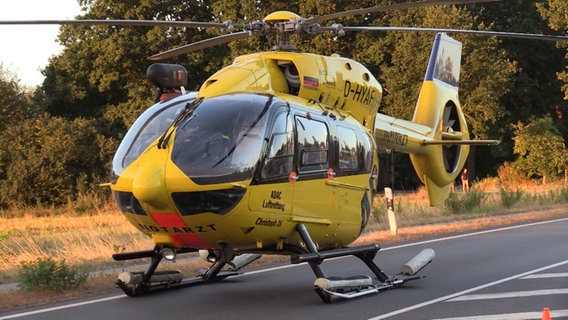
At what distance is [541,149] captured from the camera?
4850 centimetres

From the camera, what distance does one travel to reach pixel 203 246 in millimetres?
9461

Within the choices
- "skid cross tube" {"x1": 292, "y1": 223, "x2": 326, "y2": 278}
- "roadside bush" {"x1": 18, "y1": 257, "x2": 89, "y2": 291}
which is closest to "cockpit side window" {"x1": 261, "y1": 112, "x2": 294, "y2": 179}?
"skid cross tube" {"x1": 292, "y1": 223, "x2": 326, "y2": 278}

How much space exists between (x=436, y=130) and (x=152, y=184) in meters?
8.10

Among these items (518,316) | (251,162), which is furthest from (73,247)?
(518,316)

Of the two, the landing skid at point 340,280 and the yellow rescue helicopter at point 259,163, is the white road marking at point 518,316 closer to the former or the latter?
the landing skid at point 340,280

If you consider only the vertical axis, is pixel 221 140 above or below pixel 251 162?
above

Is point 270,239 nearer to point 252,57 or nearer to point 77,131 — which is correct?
point 252,57

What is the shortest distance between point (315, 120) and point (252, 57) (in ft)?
5.05

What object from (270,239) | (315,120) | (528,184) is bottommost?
(528,184)

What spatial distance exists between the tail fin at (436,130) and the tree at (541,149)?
33.7 metres

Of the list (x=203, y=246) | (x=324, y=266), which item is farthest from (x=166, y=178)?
(x=324, y=266)

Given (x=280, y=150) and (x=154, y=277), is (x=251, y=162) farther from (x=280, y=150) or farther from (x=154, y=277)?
(x=154, y=277)

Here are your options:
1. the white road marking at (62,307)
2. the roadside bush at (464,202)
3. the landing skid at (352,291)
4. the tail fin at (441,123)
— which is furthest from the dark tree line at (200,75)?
the landing skid at (352,291)

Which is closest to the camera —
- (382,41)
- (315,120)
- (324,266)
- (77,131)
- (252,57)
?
(315,120)
